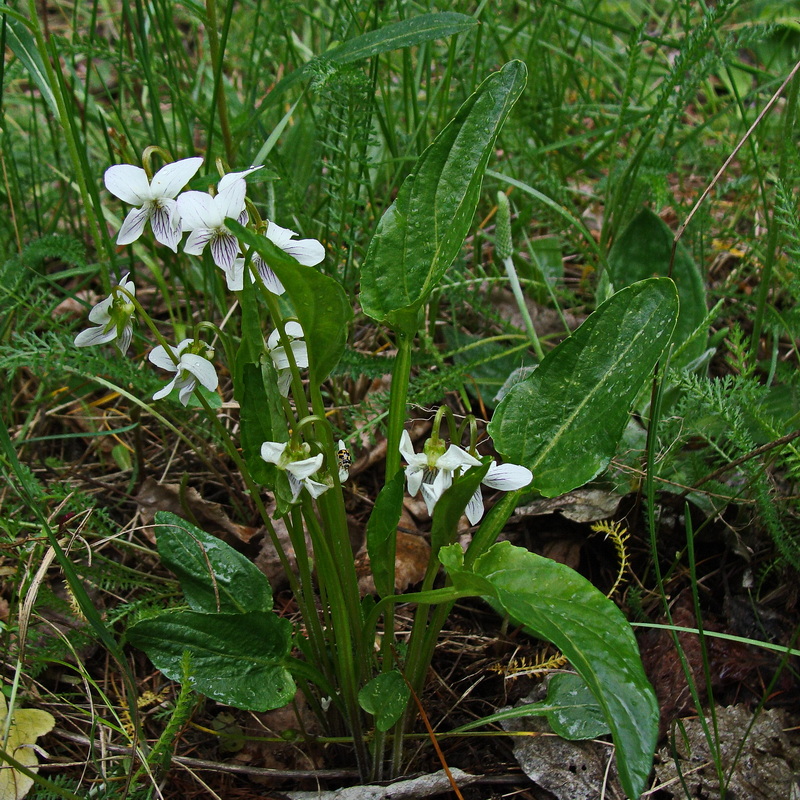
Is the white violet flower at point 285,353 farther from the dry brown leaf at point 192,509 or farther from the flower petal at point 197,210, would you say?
the dry brown leaf at point 192,509

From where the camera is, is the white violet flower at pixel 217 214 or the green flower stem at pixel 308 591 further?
the green flower stem at pixel 308 591

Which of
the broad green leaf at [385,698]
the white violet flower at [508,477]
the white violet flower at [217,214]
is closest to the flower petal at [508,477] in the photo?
the white violet flower at [508,477]

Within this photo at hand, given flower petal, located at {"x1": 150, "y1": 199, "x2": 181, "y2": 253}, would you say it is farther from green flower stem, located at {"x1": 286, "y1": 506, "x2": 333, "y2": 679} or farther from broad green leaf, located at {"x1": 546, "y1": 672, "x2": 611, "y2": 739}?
broad green leaf, located at {"x1": 546, "y1": 672, "x2": 611, "y2": 739}

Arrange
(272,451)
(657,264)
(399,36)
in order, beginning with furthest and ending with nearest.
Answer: (657,264), (399,36), (272,451)

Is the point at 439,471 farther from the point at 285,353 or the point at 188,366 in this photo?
the point at 188,366

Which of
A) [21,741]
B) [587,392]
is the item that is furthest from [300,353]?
[21,741]

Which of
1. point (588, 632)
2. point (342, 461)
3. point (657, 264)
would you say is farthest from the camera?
point (657, 264)
